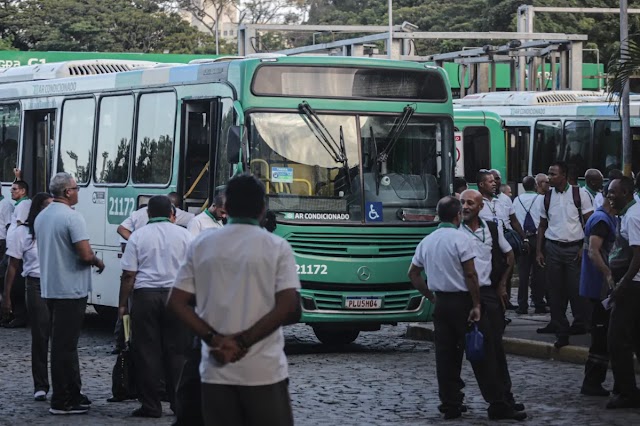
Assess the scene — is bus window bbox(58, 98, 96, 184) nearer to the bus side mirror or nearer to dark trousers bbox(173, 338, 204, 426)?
the bus side mirror

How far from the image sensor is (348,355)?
15039mm

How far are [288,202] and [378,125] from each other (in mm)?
1368

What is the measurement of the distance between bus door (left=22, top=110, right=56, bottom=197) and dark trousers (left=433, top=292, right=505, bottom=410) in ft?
31.3

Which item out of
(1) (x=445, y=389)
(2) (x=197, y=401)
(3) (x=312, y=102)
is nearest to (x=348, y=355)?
(3) (x=312, y=102)

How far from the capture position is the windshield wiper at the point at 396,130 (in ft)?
49.4

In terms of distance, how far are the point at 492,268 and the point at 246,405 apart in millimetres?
5013

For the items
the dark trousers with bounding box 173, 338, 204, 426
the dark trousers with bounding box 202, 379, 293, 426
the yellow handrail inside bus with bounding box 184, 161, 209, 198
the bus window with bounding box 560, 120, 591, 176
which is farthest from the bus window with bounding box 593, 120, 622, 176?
the dark trousers with bounding box 202, 379, 293, 426

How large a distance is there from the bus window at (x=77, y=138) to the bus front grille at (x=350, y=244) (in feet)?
13.3

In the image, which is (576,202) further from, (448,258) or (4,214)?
(4,214)

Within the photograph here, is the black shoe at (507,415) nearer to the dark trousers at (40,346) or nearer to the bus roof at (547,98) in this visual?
the dark trousers at (40,346)

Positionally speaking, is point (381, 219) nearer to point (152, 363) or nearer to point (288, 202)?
point (288, 202)

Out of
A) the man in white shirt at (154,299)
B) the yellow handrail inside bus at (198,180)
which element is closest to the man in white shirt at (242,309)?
the man in white shirt at (154,299)

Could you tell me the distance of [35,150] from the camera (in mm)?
19438

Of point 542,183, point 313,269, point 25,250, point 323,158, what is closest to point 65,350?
point 25,250
